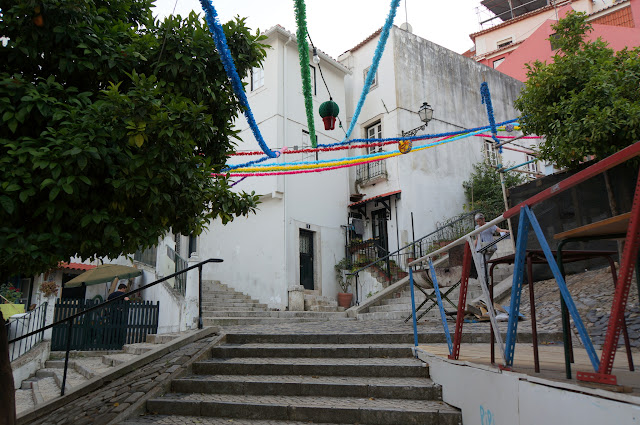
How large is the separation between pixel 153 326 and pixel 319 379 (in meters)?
6.66

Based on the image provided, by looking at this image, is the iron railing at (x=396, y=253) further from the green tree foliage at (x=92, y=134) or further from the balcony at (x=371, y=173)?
the green tree foliage at (x=92, y=134)

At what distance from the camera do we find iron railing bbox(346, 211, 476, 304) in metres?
14.7

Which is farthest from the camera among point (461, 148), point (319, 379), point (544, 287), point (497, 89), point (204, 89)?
point (497, 89)

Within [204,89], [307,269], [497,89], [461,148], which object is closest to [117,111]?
[204,89]

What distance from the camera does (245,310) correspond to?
13.1 metres

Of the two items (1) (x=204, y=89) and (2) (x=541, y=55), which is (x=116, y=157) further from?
(2) (x=541, y=55)

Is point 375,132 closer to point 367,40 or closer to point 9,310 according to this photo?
point 367,40

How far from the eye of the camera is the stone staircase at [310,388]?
4.45m

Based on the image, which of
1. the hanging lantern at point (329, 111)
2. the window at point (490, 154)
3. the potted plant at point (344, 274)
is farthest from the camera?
the window at point (490, 154)

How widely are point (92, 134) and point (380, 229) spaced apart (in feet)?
47.0

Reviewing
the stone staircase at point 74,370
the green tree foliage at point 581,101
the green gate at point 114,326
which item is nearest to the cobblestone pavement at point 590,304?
the green tree foliage at point 581,101

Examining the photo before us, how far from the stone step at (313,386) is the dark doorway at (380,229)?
11.0 m

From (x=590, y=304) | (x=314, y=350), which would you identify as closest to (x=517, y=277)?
(x=314, y=350)

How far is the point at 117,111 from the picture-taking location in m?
3.68
